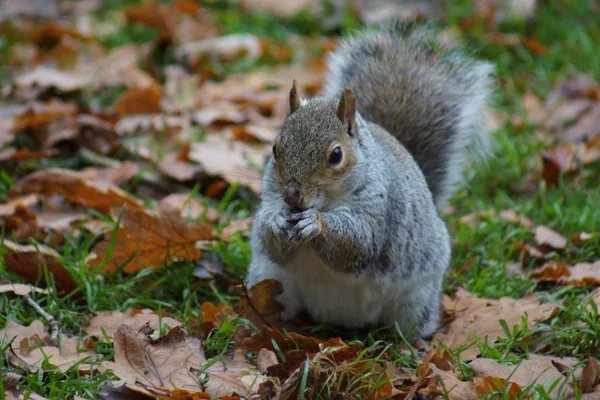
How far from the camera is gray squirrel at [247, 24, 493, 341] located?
206 centimetres

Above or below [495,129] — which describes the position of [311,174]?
above

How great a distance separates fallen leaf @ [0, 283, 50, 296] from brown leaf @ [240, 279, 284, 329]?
1.85 feet

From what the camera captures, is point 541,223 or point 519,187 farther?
point 519,187

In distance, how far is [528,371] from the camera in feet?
6.64

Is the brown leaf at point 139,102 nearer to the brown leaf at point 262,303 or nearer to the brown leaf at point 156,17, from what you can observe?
the brown leaf at point 156,17

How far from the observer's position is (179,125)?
361 cm

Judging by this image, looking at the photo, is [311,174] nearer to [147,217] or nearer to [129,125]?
[147,217]

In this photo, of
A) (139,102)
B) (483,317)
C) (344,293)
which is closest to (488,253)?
(483,317)

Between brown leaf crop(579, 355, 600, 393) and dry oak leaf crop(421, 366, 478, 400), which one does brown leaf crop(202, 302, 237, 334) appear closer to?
dry oak leaf crop(421, 366, 478, 400)

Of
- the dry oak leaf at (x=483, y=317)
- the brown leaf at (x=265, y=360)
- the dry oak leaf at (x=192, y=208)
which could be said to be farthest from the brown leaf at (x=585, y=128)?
the brown leaf at (x=265, y=360)

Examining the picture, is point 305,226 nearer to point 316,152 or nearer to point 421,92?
point 316,152

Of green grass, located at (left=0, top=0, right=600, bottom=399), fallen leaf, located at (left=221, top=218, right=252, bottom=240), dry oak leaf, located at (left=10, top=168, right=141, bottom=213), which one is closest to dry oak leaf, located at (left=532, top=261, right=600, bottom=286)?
green grass, located at (left=0, top=0, right=600, bottom=399)

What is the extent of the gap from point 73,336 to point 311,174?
81 cm

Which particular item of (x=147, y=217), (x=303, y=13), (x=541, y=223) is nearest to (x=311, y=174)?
(x=147, y=217)
